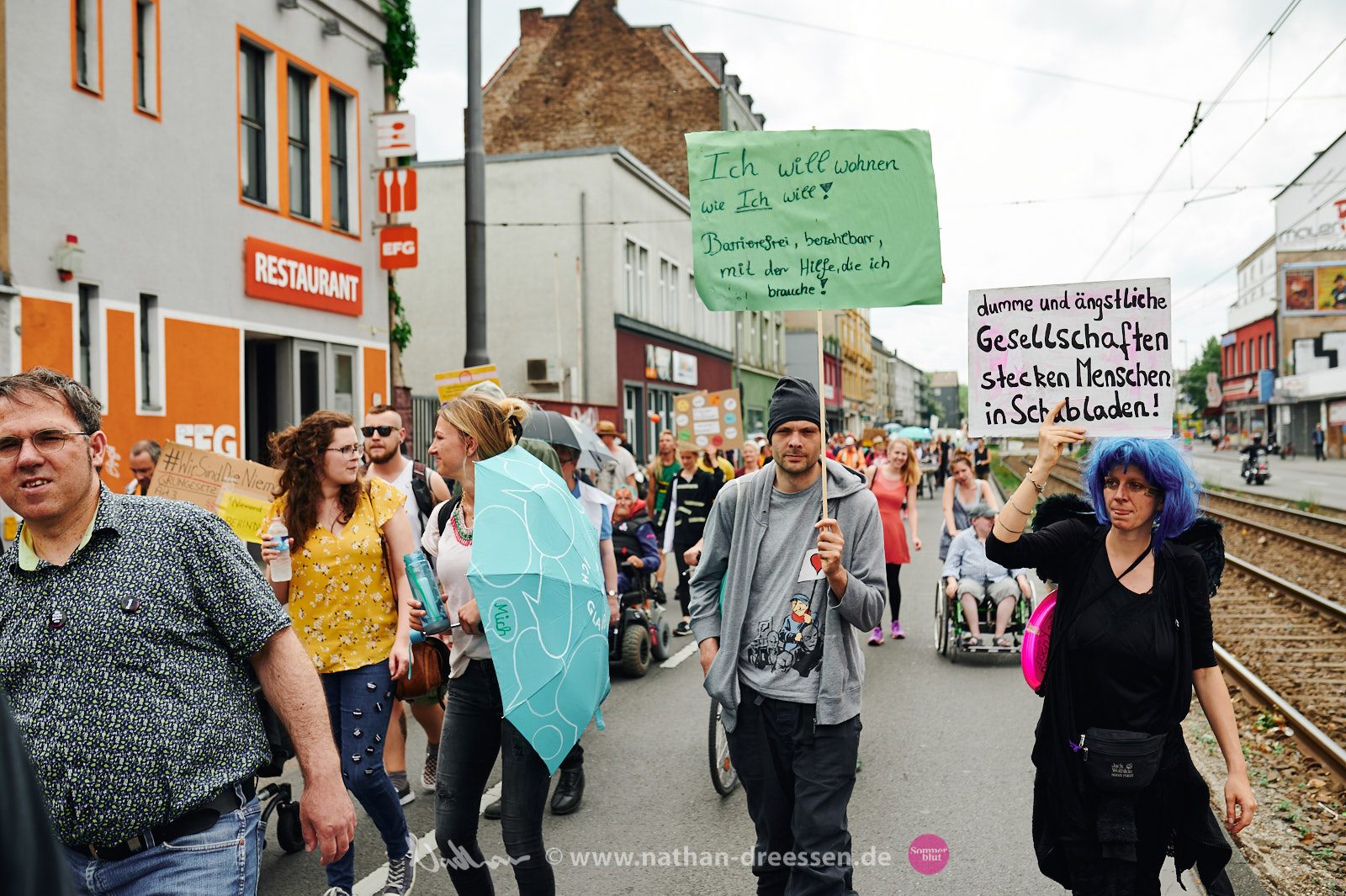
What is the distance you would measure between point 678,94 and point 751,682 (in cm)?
3874

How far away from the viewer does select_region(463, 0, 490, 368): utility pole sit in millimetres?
12695

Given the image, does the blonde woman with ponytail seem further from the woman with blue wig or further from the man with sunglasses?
the man with sunglasses

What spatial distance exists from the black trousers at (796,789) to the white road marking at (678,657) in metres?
5.70

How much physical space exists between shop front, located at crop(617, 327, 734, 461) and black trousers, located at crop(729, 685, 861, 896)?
24.8 m

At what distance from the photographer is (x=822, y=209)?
414 centimetres

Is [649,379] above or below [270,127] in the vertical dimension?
below

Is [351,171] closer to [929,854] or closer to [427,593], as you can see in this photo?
[427,593]

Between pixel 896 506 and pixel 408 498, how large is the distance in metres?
5.87

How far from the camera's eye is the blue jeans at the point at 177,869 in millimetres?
2426

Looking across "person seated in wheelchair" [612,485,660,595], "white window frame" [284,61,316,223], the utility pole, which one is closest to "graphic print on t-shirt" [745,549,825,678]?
"person seated in wheelchair" [612,485,660,595]

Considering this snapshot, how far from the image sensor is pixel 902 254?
416cm

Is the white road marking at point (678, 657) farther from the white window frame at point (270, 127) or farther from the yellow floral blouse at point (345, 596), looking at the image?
the white window frame at point (270, 127)

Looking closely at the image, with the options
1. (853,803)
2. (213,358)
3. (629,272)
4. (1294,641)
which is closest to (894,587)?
(1294,641)

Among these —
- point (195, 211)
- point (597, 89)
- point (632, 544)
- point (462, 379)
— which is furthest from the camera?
point (597, 89)
